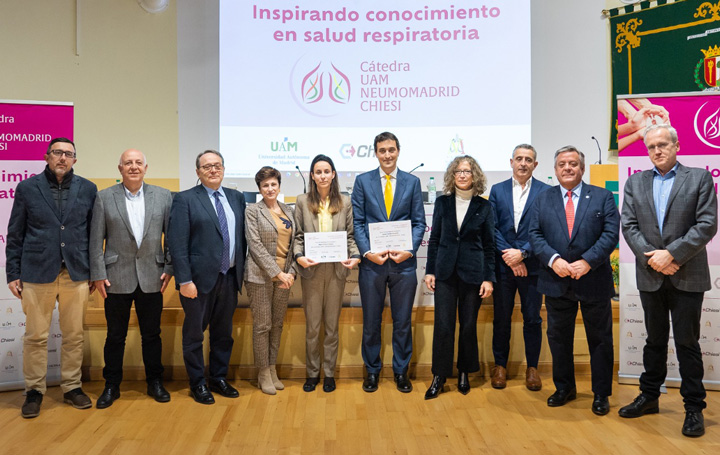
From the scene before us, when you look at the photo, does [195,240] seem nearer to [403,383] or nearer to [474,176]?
[403,383]

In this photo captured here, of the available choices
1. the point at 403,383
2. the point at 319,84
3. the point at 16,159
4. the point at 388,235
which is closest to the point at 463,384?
the point at 403,383

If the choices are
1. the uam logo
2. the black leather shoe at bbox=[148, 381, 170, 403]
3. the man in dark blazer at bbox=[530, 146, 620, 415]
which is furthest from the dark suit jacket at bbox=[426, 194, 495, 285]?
the black leather shoe at bbox=[148, 381, 170, 403]

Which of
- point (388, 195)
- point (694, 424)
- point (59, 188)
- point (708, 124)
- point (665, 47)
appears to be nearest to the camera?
point (694, 424)

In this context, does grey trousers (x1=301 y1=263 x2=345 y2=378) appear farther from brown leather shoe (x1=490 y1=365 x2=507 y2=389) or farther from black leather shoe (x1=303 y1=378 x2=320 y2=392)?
brown leather shoe (x1=490 y1=365 x2=507 y2=389)

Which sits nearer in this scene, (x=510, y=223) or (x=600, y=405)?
(x=600, y=405)

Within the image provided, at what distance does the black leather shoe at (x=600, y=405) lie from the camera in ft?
9.77

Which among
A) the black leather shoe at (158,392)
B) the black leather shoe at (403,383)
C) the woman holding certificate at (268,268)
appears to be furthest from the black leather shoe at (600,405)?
the black leather shoe at (158,392)

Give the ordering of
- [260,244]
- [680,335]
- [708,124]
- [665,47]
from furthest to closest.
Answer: [665,47] → [708,124] → [260,244] → [680,335]

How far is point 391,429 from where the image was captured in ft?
9.18

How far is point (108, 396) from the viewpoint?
125 inches

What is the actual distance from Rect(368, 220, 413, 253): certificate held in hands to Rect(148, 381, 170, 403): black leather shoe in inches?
62.2

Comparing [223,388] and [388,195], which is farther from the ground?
[388,195]

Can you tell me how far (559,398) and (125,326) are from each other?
2669 mm

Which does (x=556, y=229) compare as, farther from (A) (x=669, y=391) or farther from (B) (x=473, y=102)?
(B) (x=473, y=102)
